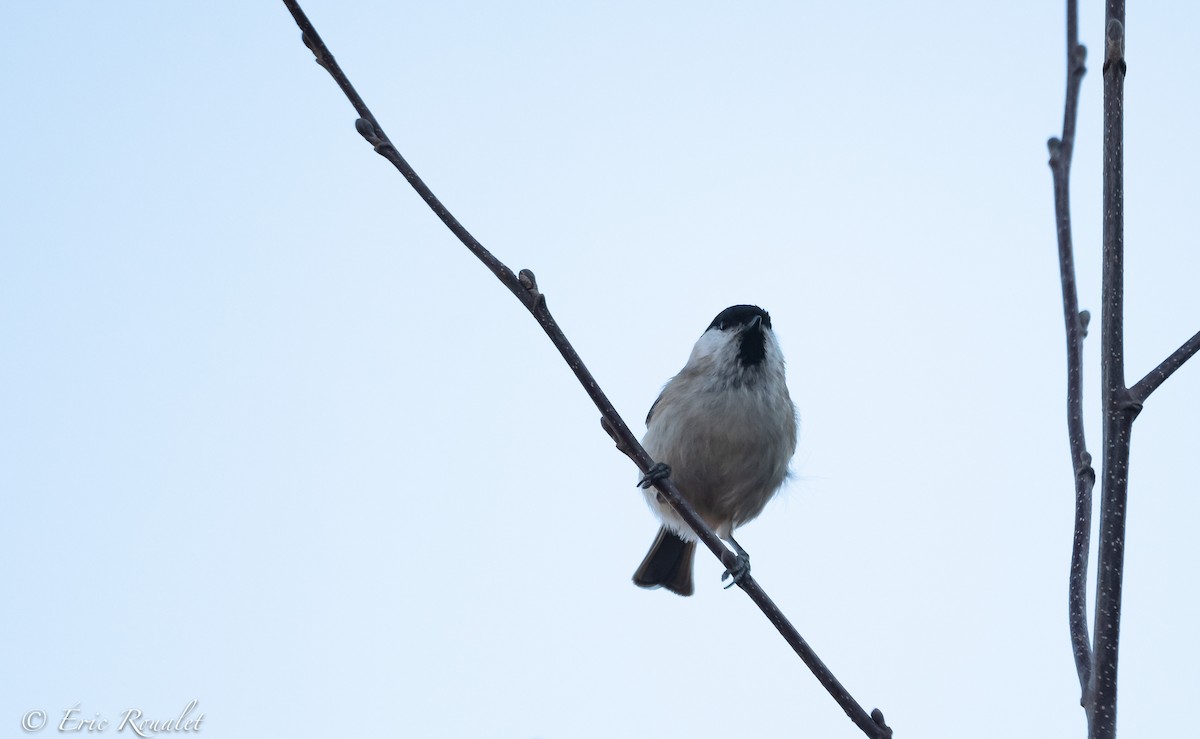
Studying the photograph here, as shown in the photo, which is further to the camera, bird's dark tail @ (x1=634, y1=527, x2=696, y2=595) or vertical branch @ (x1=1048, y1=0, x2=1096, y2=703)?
bird's dark tail @ (x1=634, y1=527, x2=696, y2=595)

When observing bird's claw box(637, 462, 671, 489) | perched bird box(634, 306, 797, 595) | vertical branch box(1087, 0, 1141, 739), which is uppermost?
perched bird box(634, 306, 797, 595)

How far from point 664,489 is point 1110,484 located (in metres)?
1.30

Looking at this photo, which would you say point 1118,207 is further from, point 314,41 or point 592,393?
point 314,41

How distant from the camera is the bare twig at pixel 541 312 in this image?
2.17 m

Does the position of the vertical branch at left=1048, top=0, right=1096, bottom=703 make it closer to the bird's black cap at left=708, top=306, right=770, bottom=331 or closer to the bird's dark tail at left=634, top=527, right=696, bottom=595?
the bird's black cap at left=708, top=306, right=770, bottom=331

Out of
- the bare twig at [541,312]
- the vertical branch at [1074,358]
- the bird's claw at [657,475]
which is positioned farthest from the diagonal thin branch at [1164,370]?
the bird's claw at [657,475]

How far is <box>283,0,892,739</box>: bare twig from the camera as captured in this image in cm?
217

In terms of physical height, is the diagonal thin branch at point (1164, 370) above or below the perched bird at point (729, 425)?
below

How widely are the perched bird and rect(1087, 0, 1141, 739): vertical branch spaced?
2.55 meters

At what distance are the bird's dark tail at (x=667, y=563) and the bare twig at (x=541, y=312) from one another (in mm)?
3100

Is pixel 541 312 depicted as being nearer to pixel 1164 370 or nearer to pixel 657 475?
pixel 657 475

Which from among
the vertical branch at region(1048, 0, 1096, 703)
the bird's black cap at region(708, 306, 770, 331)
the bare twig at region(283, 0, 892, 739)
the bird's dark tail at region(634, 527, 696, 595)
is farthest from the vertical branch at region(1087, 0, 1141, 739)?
the bird's dark tail at region(634, 527, 696, 595)

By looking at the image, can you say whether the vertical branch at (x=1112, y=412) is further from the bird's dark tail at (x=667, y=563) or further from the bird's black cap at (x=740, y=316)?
the bird's dark tail at (x=667, y=563)

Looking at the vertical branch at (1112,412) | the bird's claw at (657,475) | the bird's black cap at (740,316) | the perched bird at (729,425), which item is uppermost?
the bird's black cap at (740,316)
